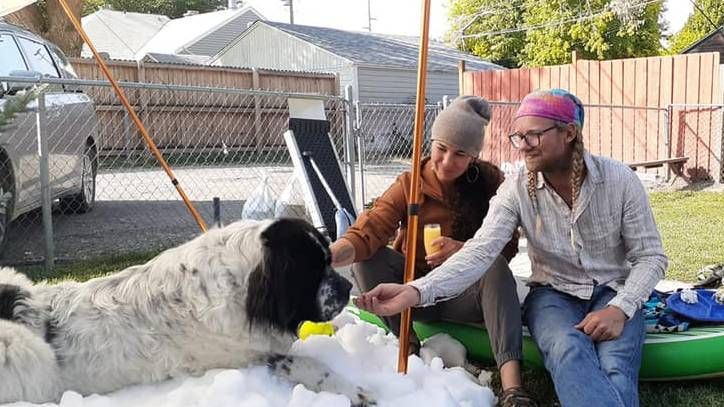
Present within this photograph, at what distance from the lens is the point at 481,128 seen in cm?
319

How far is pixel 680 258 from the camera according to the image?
5609 millimetres

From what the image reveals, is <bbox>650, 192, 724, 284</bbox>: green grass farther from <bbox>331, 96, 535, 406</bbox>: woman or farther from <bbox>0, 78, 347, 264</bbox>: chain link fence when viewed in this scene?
<bbox>0, 78, 347, 264</bbox>: chain link fence

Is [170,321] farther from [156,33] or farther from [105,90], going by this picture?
[156,33]

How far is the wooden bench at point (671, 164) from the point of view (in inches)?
420

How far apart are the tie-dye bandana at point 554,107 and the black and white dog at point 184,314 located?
38.9 inches

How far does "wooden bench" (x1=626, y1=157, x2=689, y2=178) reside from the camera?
10672 mm

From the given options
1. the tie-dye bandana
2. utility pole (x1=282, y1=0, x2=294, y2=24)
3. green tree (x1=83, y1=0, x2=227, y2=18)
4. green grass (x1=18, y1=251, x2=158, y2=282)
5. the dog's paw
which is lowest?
green grass (x1=18, y1=251, x2=158, y2=282)

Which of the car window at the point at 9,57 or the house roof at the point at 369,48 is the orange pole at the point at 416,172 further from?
the house roof at the point at 369,48

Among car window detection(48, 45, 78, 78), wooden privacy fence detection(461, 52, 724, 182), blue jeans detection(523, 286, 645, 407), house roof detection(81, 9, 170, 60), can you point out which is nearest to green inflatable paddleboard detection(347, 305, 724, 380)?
blue jeans detection(523, 286, 645, 407)

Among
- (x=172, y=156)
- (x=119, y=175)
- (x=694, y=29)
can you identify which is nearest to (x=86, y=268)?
(x=119, y=175)

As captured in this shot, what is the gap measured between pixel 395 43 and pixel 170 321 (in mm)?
25796

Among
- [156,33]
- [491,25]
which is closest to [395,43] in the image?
[491,25]

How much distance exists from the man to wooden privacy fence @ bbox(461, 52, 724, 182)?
7680 mm

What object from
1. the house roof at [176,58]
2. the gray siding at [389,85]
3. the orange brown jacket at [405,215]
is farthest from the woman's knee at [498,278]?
the house roof at [176,58]
